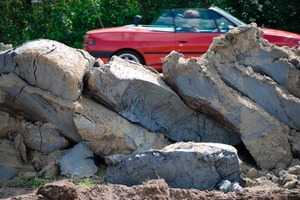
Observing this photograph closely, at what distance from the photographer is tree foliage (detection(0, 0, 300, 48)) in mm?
17641

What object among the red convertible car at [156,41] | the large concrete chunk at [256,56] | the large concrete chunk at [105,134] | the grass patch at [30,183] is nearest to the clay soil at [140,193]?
the grass patch at [30,183]

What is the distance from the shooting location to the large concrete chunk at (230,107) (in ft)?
25.4

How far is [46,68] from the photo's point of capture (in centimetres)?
765

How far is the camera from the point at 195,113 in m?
8.15

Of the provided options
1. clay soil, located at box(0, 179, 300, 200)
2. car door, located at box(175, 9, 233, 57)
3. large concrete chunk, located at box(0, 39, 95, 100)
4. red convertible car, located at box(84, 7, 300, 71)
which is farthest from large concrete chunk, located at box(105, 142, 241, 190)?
car door, located at box(175, 9, 233, 57)

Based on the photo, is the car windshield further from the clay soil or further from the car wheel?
the clay soil

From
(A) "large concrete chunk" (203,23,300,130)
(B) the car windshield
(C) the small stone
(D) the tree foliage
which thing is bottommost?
(D) the tree foliage

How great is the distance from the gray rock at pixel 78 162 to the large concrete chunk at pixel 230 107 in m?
1.31

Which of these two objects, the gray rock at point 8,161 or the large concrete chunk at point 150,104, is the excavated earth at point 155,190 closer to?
the gray rock at point 8,161

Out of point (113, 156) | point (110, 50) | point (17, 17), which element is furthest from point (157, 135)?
point (17, 17)

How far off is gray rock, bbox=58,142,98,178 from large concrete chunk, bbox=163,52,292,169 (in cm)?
131

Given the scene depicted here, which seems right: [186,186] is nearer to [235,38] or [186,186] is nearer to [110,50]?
[235,38]

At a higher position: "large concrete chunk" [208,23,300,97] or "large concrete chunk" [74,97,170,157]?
"large concrete chunk" [208,23,300,97]

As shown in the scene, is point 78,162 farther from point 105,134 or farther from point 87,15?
point 87,15
